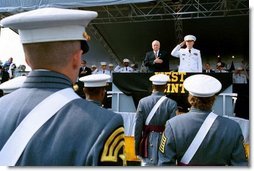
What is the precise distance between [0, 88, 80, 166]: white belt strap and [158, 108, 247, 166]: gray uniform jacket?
994 mm

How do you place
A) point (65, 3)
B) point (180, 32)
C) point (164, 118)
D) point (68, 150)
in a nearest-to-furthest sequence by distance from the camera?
1. point (68, 150)
2. point (164, 118)
3. point (65, 3)
4. point (180, 32)

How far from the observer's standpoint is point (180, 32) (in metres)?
10.5

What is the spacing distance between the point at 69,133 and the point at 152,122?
7.96ft

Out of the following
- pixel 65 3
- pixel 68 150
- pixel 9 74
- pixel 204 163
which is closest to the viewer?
pixel 68 150

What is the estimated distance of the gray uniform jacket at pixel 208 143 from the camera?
1.91 metres

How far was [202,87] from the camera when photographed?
6.79ft

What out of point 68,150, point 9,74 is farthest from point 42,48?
point 9,74

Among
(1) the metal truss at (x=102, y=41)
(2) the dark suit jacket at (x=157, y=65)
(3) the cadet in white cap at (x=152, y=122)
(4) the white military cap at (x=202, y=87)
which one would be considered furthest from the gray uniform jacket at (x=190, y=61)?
(1) the metal truss at (x=102, y=41)

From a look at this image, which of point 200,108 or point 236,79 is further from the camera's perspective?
point 236,79

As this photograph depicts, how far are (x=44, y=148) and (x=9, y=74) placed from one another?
8480 mm

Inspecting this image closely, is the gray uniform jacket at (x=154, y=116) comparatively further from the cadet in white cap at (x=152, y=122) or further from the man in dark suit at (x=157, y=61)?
the man in dark suit at (x=157, y=61)

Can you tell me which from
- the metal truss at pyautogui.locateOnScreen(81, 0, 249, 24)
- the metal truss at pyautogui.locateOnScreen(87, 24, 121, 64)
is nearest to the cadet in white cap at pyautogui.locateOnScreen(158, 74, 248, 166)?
the metal truss at pyautogui.locateOnScreen(81, 0, 249, 24)

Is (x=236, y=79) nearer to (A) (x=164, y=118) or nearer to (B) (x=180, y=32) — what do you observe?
(B) (x=180, y=32)

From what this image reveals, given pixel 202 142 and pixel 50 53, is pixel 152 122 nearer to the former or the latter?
pixel 202 142
